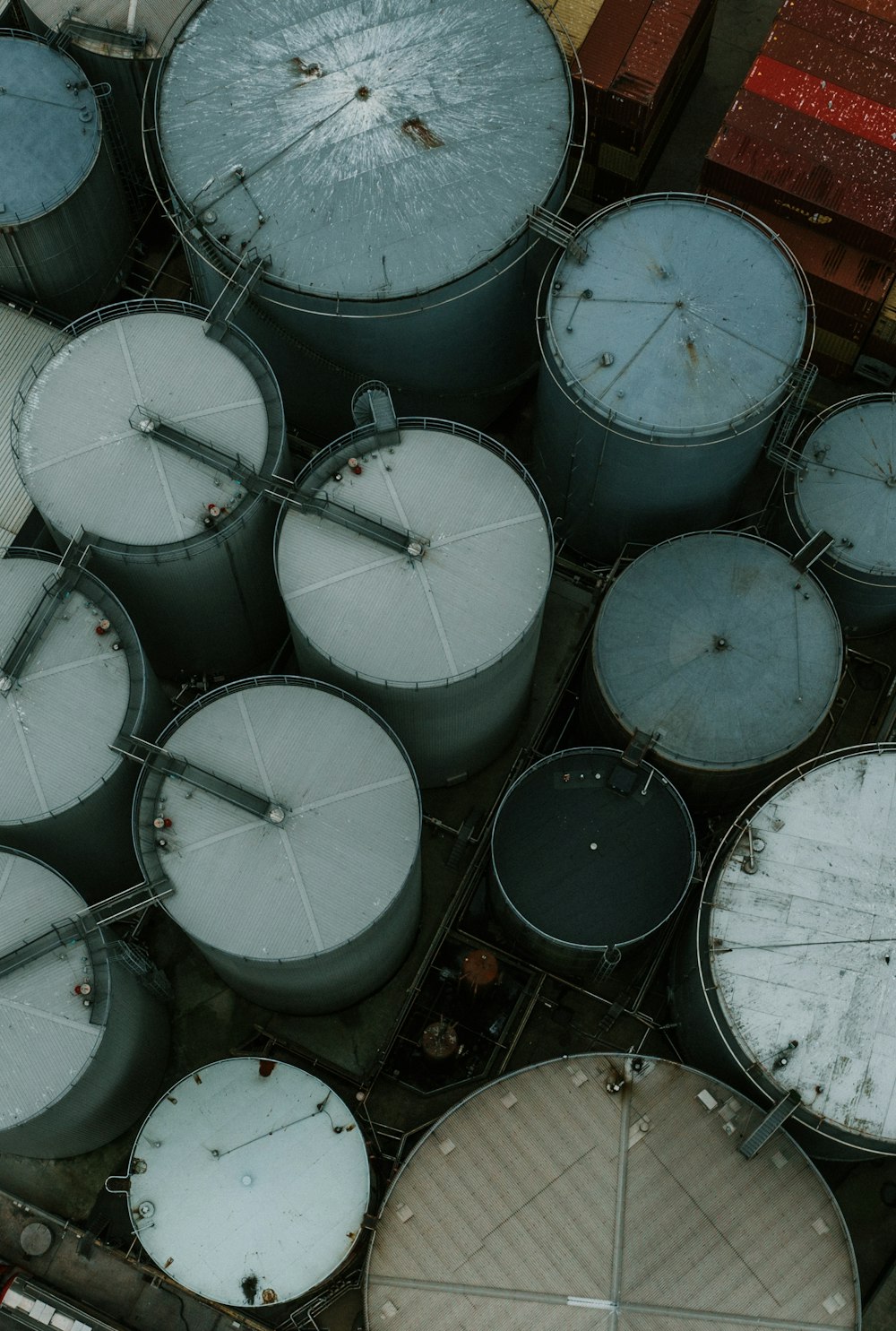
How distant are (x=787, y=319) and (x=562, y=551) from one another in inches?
459

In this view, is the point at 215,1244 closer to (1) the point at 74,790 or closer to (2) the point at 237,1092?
(2) the point at 237,1092

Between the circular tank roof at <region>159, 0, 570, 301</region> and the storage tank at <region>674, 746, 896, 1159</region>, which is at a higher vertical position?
the circular tank roof at <region>159, 0, 570, 301</region>

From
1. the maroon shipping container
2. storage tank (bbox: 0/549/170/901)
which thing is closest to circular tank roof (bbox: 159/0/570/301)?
the maroon shipping container

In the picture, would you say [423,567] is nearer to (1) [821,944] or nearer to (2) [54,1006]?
(1) [821,944]

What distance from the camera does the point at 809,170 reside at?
150ft

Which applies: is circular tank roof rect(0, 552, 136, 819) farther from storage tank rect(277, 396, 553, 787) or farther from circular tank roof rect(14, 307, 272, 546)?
storage tank rect(277, 396, 553, 787)

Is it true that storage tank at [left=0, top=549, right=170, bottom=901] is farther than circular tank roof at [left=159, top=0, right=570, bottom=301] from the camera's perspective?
No

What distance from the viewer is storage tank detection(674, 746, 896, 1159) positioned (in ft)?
114

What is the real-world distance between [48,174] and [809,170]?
2589 cm

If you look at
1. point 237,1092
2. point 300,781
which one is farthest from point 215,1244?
point 300,781

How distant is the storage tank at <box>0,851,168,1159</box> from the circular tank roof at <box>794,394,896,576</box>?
2583 cm

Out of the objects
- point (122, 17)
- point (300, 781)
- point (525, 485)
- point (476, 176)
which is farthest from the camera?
point (122, 17)

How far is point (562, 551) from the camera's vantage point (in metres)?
47.8

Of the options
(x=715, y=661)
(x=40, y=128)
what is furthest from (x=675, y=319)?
(x=40, y=128)
